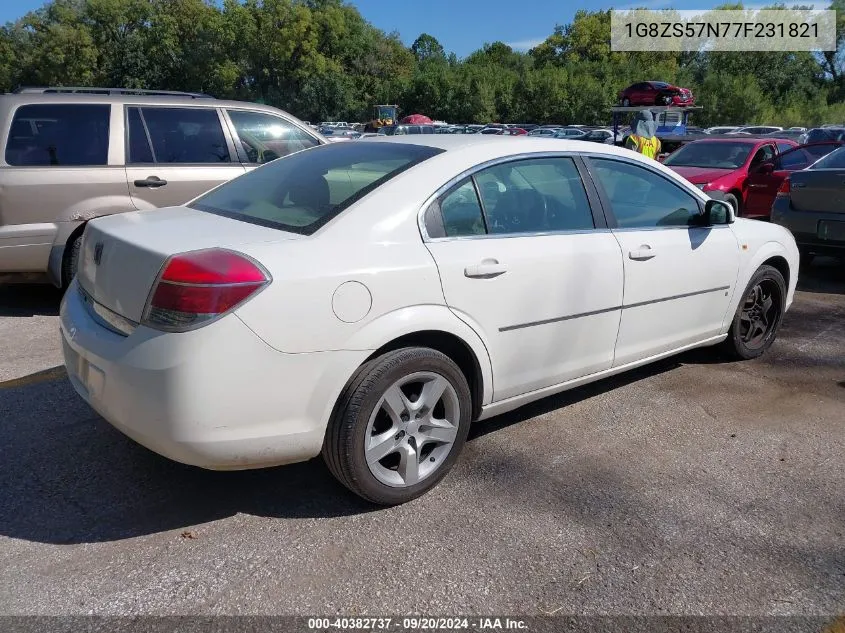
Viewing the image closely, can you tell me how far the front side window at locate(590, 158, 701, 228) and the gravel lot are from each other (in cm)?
108

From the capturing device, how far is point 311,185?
3.52 m

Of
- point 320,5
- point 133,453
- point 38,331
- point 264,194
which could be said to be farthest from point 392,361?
point 320,5

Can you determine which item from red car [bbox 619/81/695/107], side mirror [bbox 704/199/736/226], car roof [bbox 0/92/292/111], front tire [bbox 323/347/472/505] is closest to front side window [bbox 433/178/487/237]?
front tire [bbox 323/347/472/505]

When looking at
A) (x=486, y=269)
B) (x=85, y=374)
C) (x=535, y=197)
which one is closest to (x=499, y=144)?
(x=535, y=197)

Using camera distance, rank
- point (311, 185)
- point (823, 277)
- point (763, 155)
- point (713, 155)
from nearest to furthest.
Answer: point (311, 185)
point (823, 277)
point (763, 155)
point (713, 155)

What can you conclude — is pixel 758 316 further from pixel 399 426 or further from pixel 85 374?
pixel 85 374

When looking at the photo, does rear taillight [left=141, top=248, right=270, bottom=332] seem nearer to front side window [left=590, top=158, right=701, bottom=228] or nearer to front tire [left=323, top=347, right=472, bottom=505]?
front tire [left=323, top=347, right=472, bottom=505]

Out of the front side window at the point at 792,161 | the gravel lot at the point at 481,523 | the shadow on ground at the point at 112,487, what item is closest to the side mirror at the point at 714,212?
the gravel lot at the point at 481,523

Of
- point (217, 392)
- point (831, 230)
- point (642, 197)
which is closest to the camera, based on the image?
point (217, 392)

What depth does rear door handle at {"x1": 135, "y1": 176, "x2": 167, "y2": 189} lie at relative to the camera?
20.1ft

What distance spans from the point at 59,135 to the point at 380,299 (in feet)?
14.2

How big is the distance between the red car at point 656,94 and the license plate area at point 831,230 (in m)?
28.4

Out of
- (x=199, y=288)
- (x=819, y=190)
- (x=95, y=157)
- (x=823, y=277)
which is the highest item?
(x=819, y=190)

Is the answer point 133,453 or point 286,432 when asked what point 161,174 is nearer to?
point 133,453
